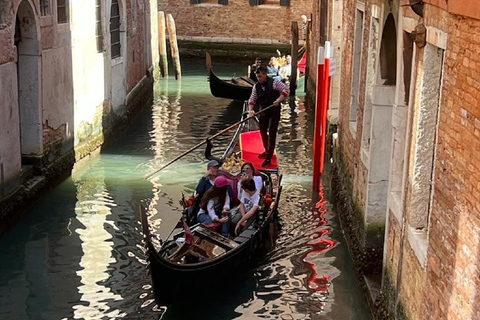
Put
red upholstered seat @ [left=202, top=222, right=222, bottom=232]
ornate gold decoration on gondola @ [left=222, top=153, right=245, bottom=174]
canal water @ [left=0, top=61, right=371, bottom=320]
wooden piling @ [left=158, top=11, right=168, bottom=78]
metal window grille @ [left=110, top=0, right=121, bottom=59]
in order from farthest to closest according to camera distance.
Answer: wooden piling @ [left=158, top=11, right=168, bottom=78] → metal window grille @ [left=110, top=0, right=121, bottom=59] → ornate gold decoration on gondola @ [left=222, top=153, right=245, bottom=174] → red upholstered seat @ [left=202, top=222, right=222, bottom=232] → canal water @ [left=0, top=61, right=371, bottom=320]

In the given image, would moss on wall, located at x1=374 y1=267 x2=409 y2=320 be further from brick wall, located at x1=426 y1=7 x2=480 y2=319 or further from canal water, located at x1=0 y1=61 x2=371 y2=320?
brick wall, located at x1=426 y1=7 x2=480 y2=319

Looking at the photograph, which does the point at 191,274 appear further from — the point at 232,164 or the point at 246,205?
the point at 232,164

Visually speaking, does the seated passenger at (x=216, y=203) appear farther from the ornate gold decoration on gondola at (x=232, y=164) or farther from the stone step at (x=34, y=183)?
the stone step at (x=34, y=183)

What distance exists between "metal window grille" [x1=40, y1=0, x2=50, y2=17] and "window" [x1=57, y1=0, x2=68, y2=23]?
0.38 m

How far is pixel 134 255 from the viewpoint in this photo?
5926 millimetres

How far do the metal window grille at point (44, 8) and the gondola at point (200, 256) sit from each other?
2.43 metres

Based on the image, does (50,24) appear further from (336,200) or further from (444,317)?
(444,317)

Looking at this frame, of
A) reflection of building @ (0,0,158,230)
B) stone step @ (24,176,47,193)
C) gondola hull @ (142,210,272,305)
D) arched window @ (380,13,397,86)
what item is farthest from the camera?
stone step @ (24,176,47,193)

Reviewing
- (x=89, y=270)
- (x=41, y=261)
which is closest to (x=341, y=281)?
(x=89, y=270)

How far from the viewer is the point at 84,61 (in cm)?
888

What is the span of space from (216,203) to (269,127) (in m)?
2.20

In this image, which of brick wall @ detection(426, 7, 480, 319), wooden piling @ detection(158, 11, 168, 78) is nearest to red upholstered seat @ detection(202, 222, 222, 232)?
brick wall @ detection(426, 7, 480, 319)

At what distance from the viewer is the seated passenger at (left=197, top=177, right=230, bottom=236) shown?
578 centimetres

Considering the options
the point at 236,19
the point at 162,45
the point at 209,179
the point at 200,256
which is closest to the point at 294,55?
the point at 162,45
